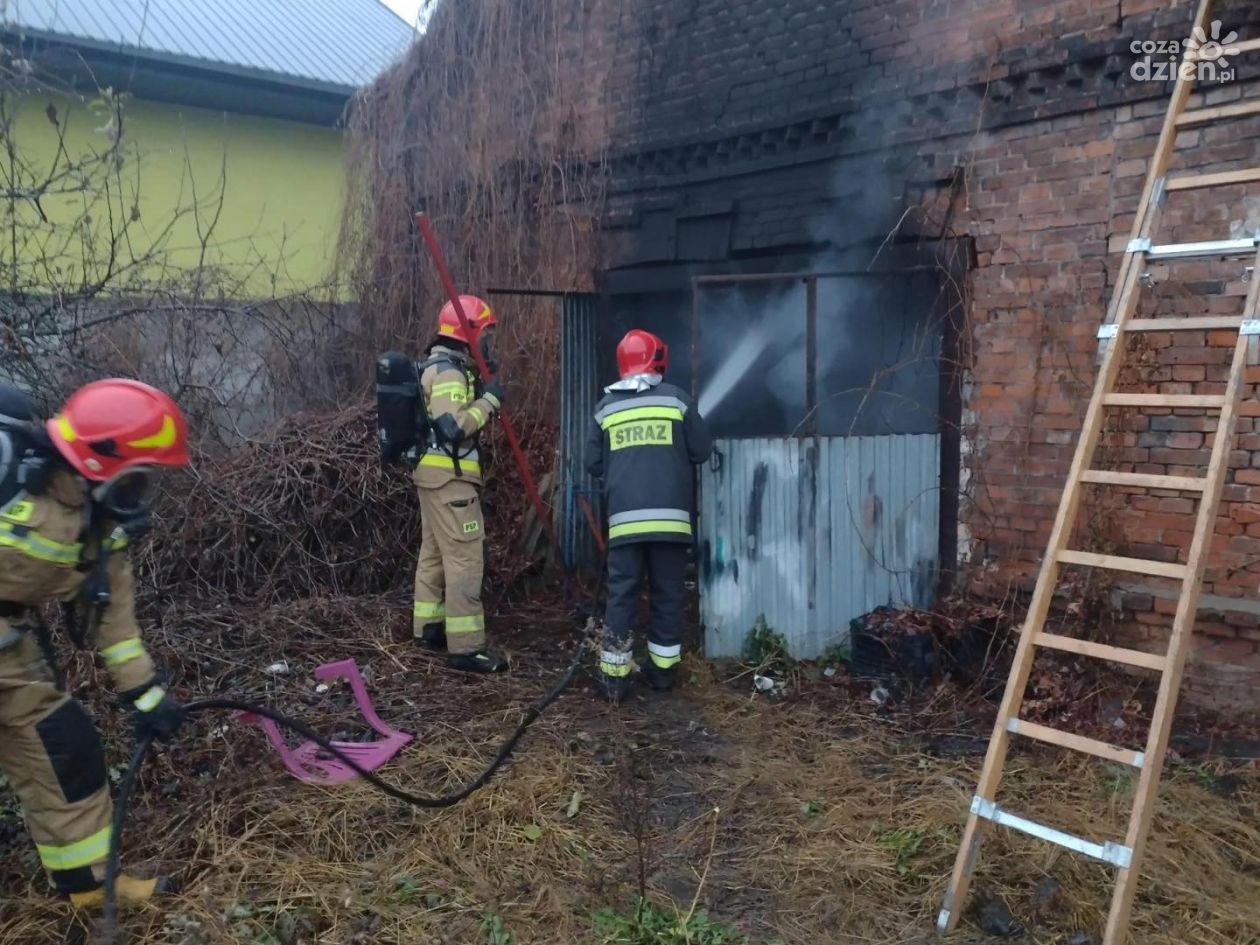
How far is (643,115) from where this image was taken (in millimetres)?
7266

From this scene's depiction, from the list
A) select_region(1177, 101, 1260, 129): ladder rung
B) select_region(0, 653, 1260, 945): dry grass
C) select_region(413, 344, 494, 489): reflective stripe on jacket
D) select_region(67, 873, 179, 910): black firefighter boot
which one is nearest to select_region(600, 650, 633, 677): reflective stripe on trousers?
select_region(0, 653, 1260, 945): dry grass

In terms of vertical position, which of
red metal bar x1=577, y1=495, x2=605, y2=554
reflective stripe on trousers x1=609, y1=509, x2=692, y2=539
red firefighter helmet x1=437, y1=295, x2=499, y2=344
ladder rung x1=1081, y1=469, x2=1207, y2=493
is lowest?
red metal bar x1=577, y1=495, x2=605, y2=554

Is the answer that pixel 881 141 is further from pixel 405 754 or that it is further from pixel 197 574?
pixel 197 574

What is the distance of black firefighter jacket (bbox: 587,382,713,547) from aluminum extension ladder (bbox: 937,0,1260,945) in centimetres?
220

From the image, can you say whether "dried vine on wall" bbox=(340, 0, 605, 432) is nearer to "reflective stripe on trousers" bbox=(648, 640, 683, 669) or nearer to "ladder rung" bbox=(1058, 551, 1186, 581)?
"reflective stripe on trousers" bbox=(648, 640, 683, 669)

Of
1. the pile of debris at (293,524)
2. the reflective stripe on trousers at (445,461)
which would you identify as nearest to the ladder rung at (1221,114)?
the reflective stripe on trousers at (445,461)

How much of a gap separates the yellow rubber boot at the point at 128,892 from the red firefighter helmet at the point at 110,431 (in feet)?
4.56

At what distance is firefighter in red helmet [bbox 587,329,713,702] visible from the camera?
5.27 metres

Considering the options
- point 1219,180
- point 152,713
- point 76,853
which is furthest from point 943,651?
point 76,853

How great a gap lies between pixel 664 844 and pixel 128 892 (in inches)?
75.2

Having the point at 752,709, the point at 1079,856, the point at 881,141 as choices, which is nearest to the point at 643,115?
the point at 881,141

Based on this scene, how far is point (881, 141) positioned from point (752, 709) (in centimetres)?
335

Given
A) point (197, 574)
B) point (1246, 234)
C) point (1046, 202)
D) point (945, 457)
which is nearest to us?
point (1246, 234)

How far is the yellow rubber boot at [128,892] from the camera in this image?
3.34m
